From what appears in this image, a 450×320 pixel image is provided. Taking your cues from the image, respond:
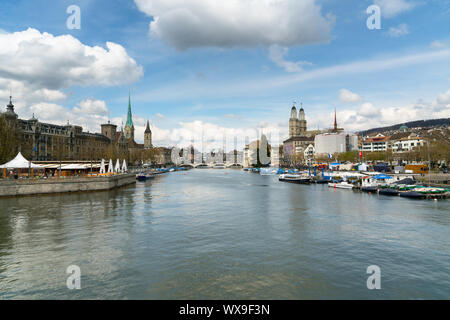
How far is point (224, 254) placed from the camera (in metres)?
20.6

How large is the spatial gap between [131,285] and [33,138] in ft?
456

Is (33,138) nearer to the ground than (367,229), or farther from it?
farther from it

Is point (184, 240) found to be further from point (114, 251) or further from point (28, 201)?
point (28, 201)

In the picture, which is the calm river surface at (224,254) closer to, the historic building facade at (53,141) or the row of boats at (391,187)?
the row of boats at (391,187)

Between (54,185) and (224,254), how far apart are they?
153ft

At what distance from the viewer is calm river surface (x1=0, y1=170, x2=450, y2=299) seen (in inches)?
602

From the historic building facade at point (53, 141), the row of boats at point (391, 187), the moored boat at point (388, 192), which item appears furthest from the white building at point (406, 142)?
the historic building facade at point (53, 141)

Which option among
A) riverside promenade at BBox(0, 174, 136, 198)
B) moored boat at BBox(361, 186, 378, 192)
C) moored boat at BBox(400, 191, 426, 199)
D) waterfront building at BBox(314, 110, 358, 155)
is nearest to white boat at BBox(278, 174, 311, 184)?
moored boat at BBox(361, 186, 378, 192)

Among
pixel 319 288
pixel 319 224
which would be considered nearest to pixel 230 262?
pixel 319 288

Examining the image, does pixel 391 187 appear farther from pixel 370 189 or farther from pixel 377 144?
pixel 377 144

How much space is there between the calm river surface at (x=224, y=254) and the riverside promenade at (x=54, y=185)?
18.2 meters

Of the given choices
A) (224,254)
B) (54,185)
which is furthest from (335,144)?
(224,254)

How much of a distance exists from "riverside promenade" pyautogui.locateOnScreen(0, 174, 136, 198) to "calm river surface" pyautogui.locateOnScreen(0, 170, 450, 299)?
18.2 m
